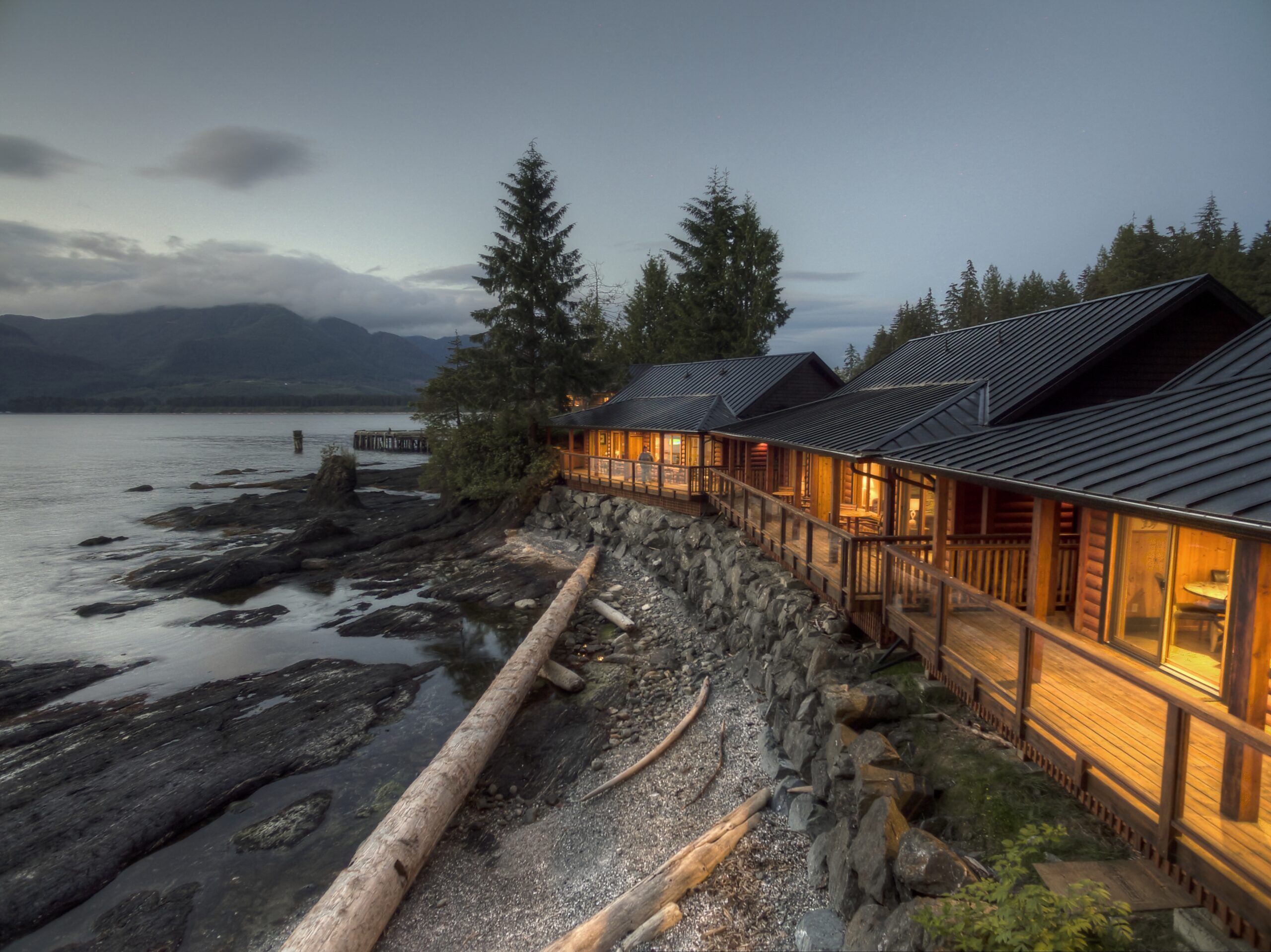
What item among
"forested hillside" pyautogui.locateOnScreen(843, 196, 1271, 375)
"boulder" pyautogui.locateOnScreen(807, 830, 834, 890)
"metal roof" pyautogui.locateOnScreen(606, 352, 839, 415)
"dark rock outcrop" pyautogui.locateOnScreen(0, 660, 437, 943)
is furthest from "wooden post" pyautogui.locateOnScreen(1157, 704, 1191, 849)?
"forested hillside" pyautogui.locateOnScreen(843, 196, 1271, 375)

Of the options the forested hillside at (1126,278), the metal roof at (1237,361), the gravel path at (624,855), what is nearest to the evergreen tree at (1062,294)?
the forested hillside at (1126,278)

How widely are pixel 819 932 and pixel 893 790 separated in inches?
61.4

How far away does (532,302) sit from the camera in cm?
3042

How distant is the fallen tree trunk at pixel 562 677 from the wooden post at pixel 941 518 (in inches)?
293

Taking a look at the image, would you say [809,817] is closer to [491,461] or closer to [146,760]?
[146,760]

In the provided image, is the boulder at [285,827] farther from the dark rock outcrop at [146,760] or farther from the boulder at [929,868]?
the boulder at [929,868]

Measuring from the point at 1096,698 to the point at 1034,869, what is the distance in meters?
2.14

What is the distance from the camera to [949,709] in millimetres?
7270

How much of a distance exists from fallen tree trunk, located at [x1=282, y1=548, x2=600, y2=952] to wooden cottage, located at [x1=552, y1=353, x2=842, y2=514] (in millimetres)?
11793

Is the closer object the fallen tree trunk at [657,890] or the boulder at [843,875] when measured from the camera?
the boulder at [843,875]

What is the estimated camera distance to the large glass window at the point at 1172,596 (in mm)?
7090

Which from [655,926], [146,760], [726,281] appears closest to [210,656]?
[146,760]

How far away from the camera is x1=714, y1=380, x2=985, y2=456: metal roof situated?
11406 millimetres

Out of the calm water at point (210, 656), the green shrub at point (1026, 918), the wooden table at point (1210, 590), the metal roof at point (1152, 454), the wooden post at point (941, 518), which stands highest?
the metal roof at point (1152, 454)
